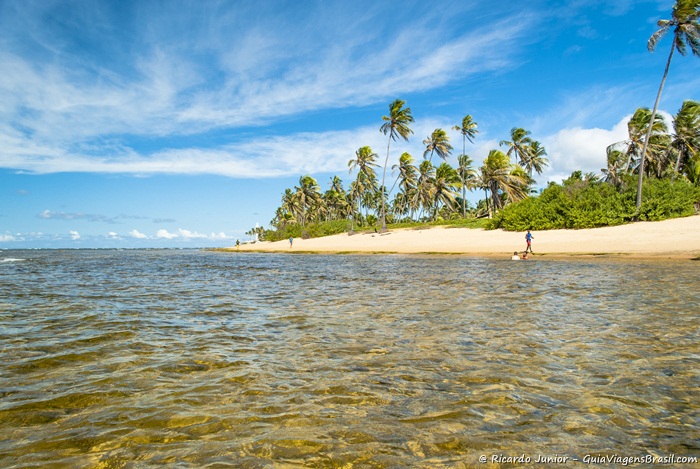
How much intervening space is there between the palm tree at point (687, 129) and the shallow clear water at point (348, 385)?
54646 mm

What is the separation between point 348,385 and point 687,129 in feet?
208

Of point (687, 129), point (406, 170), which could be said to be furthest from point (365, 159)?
point (687, 129)

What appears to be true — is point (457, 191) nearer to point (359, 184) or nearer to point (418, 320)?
point (359, 184)

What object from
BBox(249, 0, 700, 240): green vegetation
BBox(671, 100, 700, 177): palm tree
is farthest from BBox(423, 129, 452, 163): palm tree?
BBox(671, 100, 700, 177): palm tree

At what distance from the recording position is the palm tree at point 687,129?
47.9 meters

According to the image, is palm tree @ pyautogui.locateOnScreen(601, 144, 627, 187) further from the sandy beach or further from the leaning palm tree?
the sandy beach

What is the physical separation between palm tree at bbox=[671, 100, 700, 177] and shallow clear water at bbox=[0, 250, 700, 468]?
179 feet

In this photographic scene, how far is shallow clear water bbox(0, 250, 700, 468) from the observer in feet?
10.1

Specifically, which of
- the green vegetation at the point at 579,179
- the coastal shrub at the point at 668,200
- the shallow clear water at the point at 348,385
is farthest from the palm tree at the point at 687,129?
the shallow clear water at the point at 348,385

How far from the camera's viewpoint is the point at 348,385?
445 cm

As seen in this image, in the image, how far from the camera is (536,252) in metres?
29.1

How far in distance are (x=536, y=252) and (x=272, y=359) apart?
28.2 m

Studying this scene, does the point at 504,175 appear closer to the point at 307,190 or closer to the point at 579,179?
the point at 579,179

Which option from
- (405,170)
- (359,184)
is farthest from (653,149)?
(359,184)
